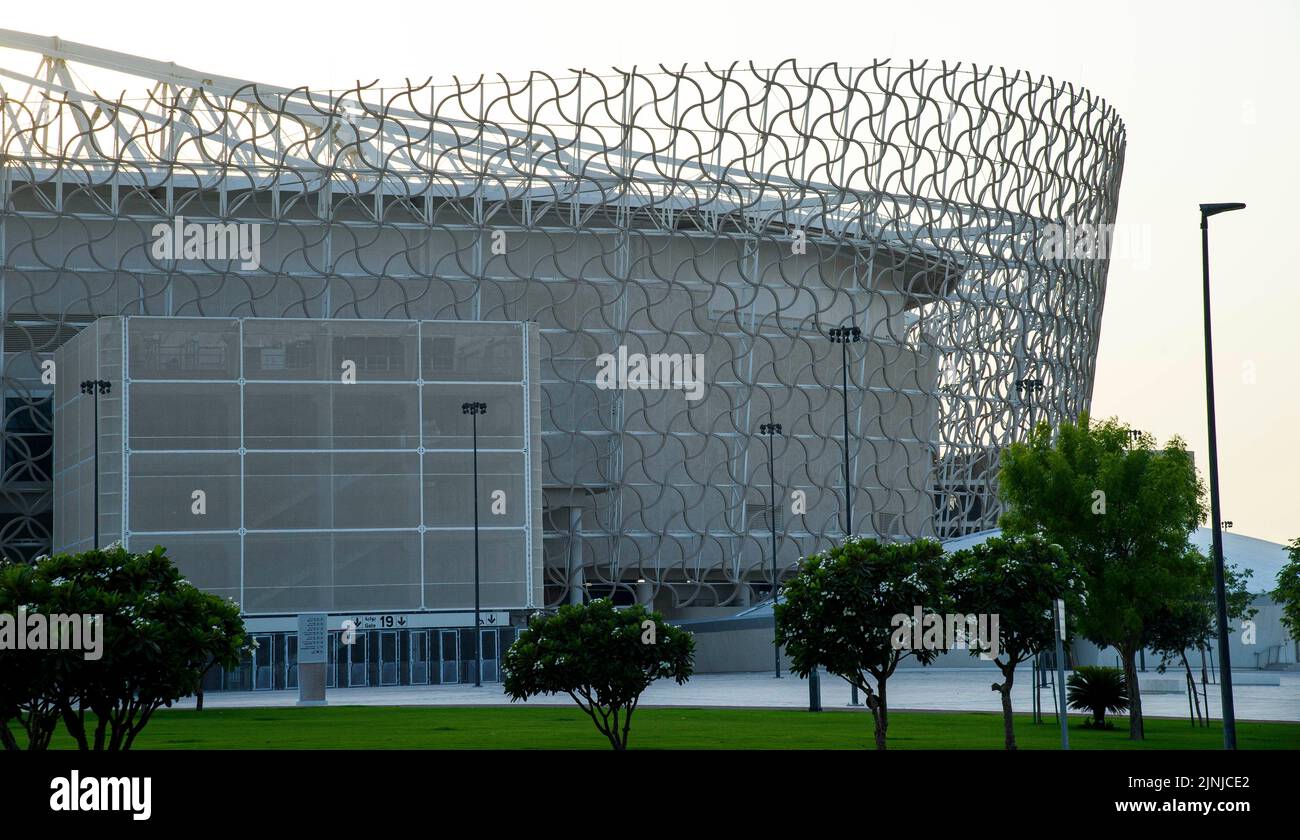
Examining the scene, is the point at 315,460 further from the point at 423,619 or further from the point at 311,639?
the point at 311,639

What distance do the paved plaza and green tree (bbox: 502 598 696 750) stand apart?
1158 cm

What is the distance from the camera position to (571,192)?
59.1 meters

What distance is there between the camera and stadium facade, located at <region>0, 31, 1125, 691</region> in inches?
2228

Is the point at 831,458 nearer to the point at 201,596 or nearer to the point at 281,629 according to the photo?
the point at 281,629

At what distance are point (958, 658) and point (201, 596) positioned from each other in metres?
40.0

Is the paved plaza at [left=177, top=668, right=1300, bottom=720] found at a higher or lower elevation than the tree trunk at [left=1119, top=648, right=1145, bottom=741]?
lower

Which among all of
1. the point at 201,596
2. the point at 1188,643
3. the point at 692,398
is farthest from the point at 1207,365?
the point at 692,398
